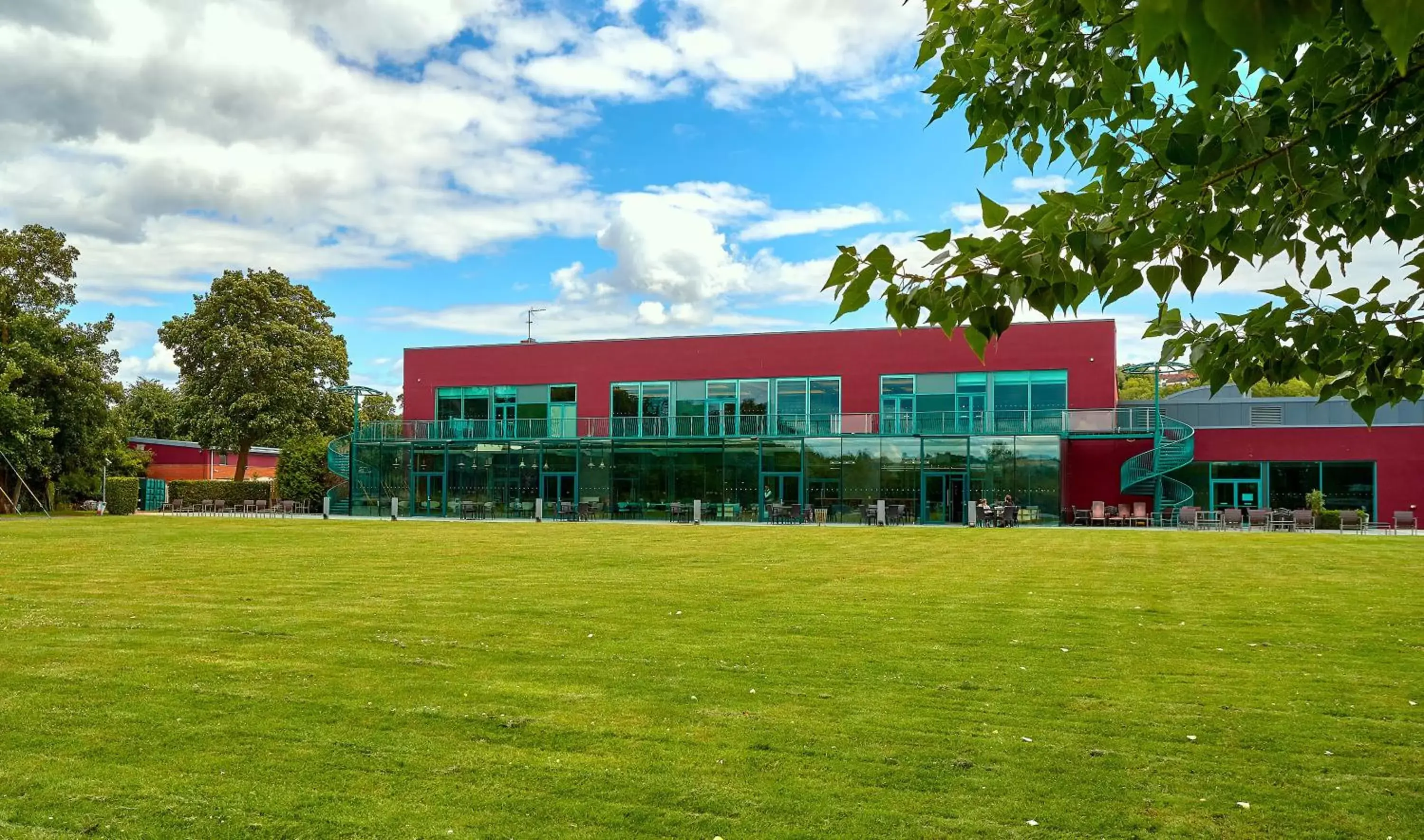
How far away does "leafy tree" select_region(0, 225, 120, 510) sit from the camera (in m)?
37.5

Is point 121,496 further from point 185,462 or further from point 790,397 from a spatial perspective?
point 790,397

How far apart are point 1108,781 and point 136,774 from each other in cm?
492

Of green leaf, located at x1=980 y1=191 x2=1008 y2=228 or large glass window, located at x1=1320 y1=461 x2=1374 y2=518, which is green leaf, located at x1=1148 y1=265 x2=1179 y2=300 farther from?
large glass window, located at x1=1320 y1=461 x2=1374 y2=518

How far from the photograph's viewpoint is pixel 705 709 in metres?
6.69

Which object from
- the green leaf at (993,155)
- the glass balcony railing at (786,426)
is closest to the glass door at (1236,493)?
the glass balcony railing at (786,426)

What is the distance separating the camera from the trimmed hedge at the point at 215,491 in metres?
47.8

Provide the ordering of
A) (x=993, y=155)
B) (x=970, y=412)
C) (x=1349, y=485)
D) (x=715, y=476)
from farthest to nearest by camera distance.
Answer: (x=715, y=476) < (x=970, y=412) < (x=1349, y=485) < (x=993, y=155)

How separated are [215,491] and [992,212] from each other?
50743 mm

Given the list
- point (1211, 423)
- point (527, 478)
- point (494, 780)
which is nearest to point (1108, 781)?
point (494, 780)

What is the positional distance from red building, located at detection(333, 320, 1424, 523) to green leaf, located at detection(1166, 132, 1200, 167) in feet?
96.5

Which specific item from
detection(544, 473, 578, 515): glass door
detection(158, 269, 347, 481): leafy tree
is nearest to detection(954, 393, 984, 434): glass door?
detection(544, 473, 578, 515): glass door

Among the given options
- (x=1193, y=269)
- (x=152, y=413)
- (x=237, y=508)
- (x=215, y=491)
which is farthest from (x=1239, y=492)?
(x=152, y=413)

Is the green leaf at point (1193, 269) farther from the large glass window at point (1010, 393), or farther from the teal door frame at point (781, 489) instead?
the teal door frame at point (781, 489)

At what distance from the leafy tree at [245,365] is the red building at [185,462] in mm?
2918
